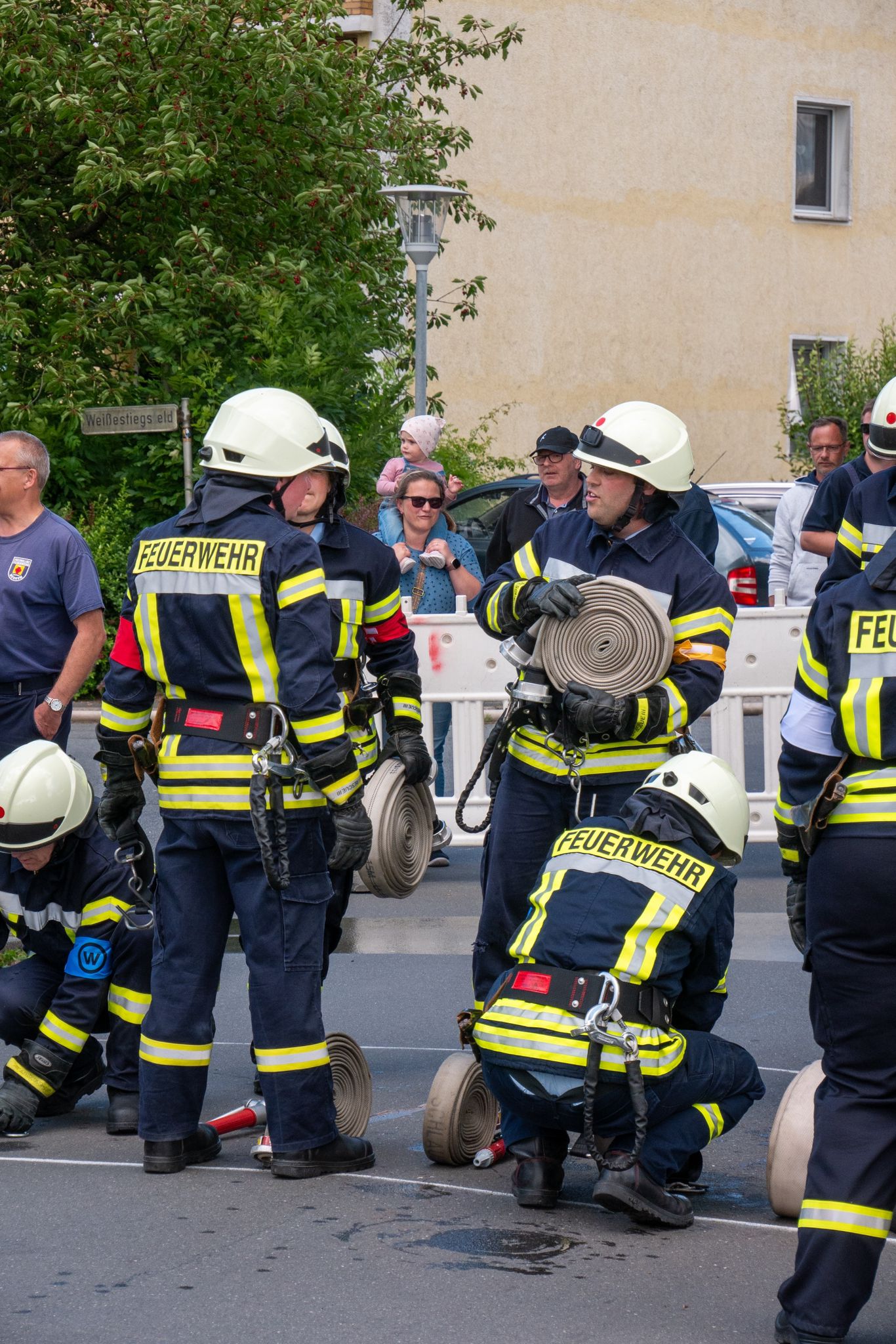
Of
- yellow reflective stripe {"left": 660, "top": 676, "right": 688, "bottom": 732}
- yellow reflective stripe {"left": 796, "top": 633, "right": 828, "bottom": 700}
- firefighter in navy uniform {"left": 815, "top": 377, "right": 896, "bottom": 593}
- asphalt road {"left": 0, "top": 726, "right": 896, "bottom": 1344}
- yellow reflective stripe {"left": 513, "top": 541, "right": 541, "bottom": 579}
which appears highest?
firefighter in navy uniform {"left": 815, "top": 377, "right": 896, "bottom": 593}

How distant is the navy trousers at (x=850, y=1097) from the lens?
144 inches

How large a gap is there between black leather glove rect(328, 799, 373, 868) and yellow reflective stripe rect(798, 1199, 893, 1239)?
1.72m

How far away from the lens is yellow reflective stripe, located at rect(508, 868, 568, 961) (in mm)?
4633

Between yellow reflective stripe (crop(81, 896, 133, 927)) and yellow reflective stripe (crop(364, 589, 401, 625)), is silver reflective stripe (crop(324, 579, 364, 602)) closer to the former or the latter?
yellow reflective stripe (crop(364, 589, 401, 625))

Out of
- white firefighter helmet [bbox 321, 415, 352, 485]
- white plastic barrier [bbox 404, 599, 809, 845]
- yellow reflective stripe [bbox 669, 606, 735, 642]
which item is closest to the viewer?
yellow reflective stripe [bbox 669, 606, 735, 642]

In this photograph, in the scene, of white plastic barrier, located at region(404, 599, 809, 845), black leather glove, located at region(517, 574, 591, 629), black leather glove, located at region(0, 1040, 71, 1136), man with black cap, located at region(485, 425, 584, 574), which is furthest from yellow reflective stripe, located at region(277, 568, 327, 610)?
white plastic barrier, located at region(404, 599, 809, 845)

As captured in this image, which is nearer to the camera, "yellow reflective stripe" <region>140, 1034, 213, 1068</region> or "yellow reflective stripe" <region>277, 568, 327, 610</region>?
"yellow reflective stripe" <region>277, 568, 327, 610</region>

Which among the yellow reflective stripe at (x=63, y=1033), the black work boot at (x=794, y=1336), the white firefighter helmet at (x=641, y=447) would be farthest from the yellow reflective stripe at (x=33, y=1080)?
the black work boot at (x=794, y=1336)

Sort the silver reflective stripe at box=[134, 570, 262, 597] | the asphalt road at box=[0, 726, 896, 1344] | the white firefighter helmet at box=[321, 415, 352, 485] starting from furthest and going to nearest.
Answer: the white firefighter helmet at box=[321, 415, 352, 485]
the silver reflective stripe at box=[134, 570, 262, 597]
the asphalt road at box=[0, 726, 896, 1344]

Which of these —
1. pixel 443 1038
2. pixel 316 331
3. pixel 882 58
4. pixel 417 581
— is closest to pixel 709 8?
pixel 882 58

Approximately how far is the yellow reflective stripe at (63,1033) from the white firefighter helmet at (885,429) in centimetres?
281

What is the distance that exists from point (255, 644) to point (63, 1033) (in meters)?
1.39

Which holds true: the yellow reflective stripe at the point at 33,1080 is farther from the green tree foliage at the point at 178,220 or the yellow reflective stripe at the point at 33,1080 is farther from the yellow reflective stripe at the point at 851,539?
the green tree foliage at the point at 178,220

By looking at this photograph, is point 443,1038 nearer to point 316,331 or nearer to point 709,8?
point 316,331
